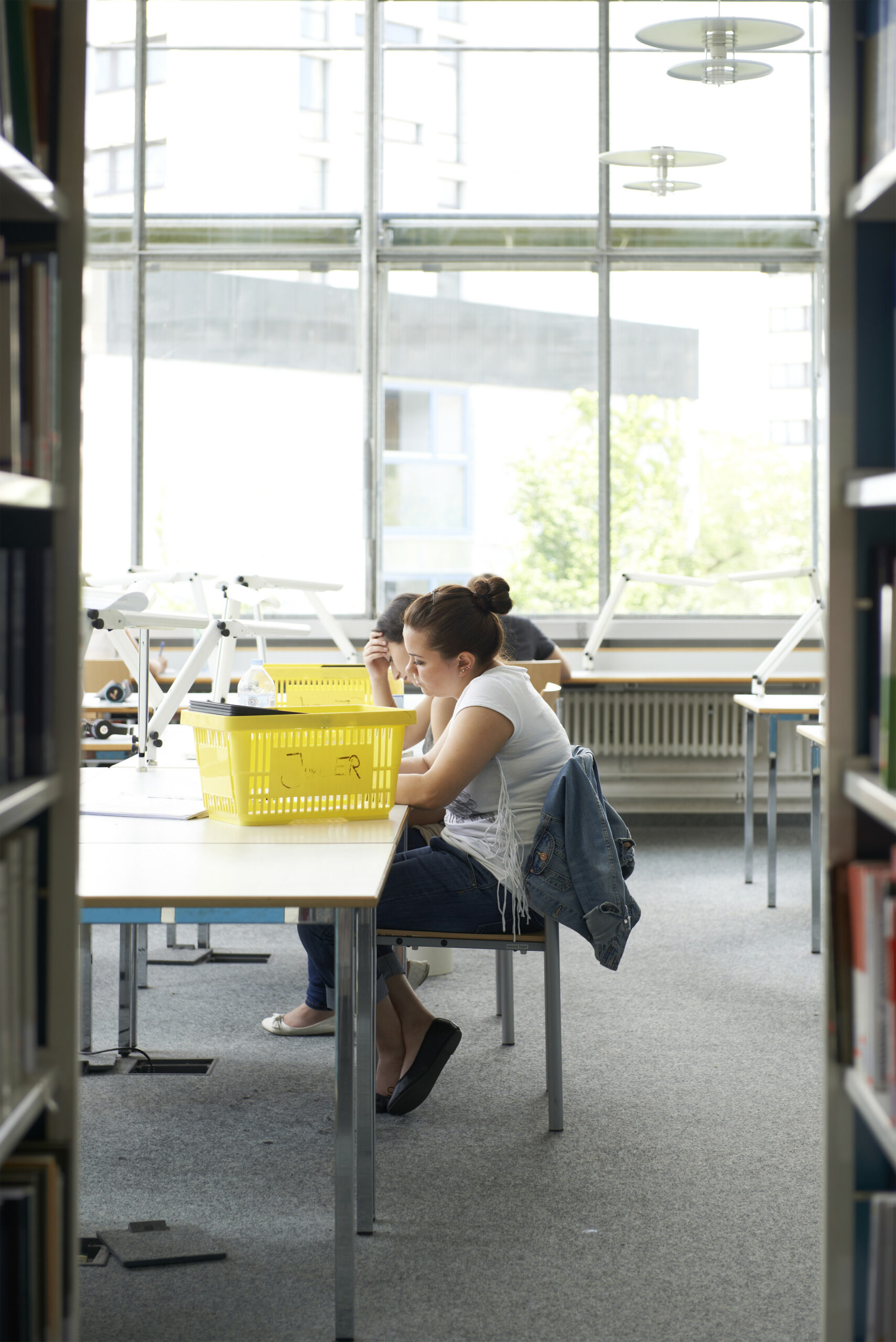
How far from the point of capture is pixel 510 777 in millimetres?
2584

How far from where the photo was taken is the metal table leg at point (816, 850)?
12.7 feet

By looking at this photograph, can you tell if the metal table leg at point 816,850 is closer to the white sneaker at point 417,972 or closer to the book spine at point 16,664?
the white sneaker at point 417,972

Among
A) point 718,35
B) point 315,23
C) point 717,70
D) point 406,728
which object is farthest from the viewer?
point 315,23

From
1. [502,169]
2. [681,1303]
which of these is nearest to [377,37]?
[502,169]

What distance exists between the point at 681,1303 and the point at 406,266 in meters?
5.60

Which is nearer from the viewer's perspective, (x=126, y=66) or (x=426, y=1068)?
(x=426, y=1068)

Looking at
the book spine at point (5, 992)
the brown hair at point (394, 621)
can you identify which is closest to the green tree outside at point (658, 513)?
the brown hair at point (394, 621)

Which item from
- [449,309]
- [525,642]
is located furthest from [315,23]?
[525,642]

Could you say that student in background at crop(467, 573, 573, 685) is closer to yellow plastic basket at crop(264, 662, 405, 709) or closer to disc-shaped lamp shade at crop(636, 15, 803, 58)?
yellow plastic basket at crop(264, 662, 405, 709)

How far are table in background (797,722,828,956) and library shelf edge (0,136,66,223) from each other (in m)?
2.85

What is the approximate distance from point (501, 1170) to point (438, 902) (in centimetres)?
49

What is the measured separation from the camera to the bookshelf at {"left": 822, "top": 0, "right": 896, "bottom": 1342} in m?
1.36

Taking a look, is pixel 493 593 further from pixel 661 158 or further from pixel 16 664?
pixel 661 158

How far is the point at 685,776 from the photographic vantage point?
631 cm
